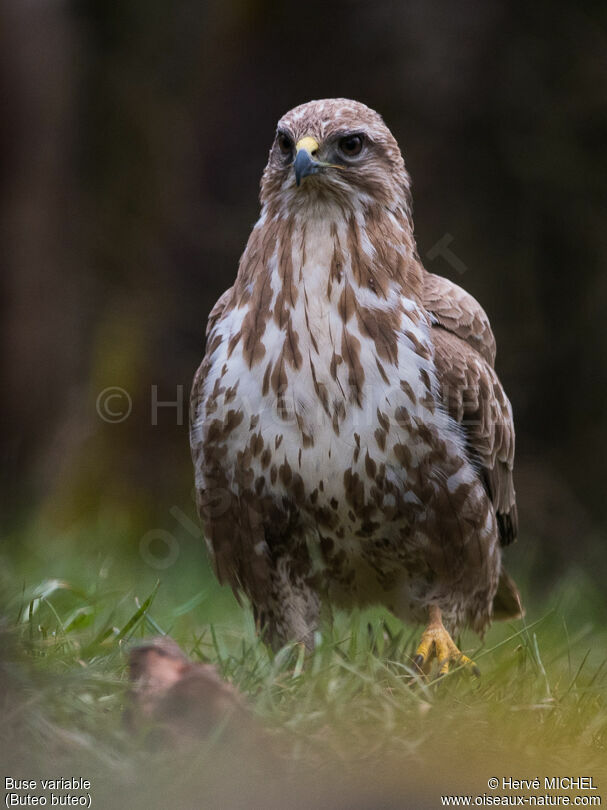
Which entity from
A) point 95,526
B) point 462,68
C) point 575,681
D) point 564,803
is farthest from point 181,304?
point 564,803

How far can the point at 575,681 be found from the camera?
4.07 m

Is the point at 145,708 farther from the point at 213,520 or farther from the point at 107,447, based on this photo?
the point at 107,447

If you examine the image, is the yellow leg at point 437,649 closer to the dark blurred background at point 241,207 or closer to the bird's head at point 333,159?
the bird's head at point 333,159

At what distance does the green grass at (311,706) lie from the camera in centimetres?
308

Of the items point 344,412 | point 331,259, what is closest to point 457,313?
point 331,259

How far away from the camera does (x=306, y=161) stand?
4.24m

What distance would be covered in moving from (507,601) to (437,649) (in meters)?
0.96

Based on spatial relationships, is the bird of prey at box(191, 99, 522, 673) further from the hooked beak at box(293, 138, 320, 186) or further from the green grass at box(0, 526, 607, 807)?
the green grass at box(0, 526, 607, 807)

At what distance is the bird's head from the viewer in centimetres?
438

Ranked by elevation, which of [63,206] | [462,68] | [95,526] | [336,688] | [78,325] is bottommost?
[95,526]

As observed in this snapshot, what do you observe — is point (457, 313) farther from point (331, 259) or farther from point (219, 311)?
point (219, 311)

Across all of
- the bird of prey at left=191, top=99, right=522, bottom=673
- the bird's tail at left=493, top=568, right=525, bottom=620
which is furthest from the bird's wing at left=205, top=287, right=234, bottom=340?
the bird's tail at left=493, top=568, right=525, bottom=620

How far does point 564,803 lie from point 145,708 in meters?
1.12

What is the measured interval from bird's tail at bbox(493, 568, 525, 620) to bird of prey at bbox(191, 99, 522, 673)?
0.50m
